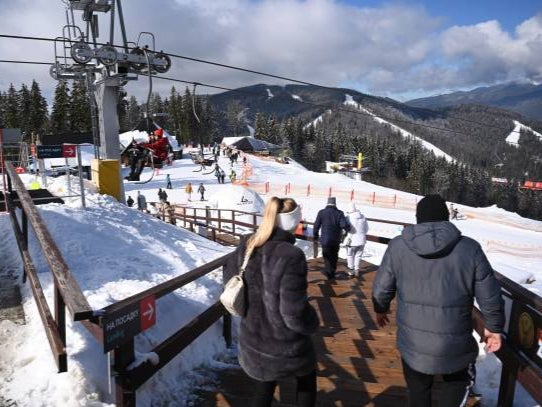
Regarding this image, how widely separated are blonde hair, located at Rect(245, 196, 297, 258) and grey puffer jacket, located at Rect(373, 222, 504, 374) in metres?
0.83

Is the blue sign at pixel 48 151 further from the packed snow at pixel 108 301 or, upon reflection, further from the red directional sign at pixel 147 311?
the red directional sign at pixel 147 311

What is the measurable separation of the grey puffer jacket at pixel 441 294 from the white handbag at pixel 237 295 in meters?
1.05

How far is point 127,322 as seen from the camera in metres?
2.98

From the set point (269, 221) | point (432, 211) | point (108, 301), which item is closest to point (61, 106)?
point (108, 301)

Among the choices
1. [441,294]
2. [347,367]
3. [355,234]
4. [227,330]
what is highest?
[441,294]

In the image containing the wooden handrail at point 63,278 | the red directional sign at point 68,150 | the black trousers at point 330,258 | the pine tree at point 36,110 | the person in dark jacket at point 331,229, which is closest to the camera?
the wooden handrail at point 63,278

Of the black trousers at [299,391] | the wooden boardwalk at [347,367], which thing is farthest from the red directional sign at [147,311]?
the wooden boardwalk at [347,367]

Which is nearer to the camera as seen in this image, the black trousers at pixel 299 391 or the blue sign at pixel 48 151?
the black trousers at pixel 299 391

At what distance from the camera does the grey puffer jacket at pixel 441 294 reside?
2771 mm

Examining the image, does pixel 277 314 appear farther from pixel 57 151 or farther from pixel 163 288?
pixel 57 151

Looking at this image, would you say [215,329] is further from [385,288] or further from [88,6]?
[88,6]

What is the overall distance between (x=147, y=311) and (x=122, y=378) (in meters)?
0.48

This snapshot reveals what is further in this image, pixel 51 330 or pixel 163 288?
pixel 163 288

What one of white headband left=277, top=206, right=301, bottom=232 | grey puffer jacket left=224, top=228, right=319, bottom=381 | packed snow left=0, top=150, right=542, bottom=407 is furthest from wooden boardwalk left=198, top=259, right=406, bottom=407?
white headband left=277, top=206, right=301, bottom=232
